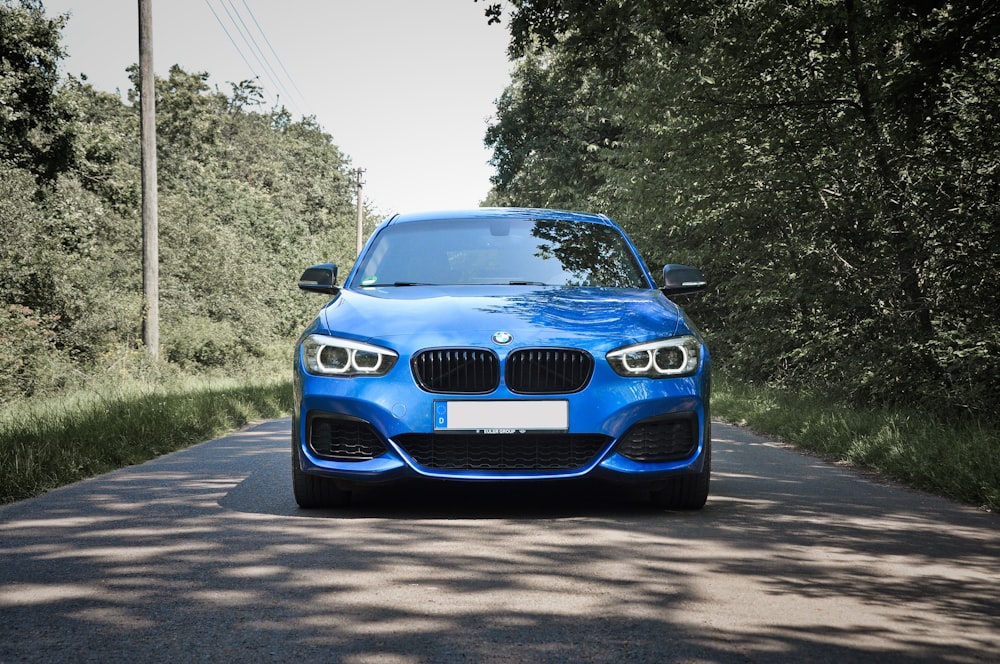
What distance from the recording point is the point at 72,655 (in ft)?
11.0

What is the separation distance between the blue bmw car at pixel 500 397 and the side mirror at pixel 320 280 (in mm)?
987

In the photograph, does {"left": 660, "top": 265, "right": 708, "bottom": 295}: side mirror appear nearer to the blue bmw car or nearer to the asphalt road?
the blue bmw car

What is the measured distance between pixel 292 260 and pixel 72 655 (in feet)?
164

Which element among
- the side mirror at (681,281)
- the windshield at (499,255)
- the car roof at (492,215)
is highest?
the car roof at (492,215)

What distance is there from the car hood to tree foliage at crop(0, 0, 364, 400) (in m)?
13.5

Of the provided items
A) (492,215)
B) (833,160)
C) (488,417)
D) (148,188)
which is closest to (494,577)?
(488,417)

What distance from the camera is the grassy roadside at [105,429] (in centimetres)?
742

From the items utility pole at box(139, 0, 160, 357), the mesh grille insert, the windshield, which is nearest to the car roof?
the windshield

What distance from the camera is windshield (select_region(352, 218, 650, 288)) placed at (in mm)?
6883

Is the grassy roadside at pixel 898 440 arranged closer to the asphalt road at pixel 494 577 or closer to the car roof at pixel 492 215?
the asphalt road at pixel 494 577

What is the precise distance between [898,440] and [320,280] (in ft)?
15.8

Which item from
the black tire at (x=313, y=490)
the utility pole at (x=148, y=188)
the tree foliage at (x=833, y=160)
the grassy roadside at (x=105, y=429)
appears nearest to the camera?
the black tire at (x=313, y=490)

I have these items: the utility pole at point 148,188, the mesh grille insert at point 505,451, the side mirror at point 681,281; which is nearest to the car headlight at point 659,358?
the mesh grille insert at point 505,451

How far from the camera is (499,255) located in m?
7.07
